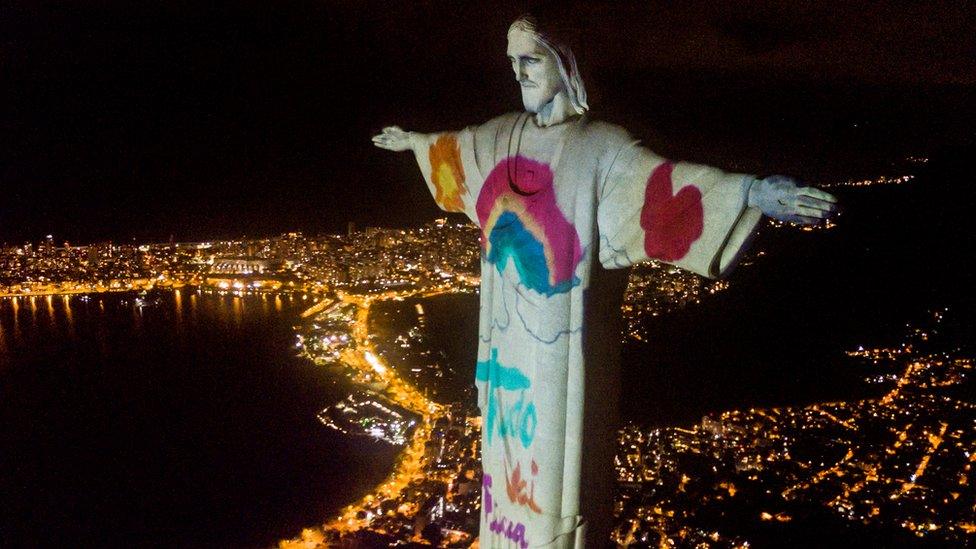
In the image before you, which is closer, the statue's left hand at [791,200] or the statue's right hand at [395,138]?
the statue's left hand at [791,200]

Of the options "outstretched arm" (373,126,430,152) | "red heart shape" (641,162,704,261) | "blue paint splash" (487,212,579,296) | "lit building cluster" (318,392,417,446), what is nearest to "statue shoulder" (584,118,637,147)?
"red heart shape" (641,162,704,261)

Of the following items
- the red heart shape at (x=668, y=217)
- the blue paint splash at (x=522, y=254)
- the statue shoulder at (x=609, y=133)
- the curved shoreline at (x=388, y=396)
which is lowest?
the curved shoreline at (x=388, y=396)

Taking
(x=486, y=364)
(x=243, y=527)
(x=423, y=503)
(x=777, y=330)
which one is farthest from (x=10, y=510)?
(x=777, y=330)

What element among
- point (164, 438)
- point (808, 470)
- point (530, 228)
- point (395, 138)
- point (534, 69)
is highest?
point (534, 69)

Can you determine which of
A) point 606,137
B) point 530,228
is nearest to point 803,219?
point 606,137

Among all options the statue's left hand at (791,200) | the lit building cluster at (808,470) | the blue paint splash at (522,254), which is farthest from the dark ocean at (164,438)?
the statue's left hand at (791,200)

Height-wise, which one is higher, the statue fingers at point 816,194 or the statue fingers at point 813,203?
the statue fingers at point 816,194

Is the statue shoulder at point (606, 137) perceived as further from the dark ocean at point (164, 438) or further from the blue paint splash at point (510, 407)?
the dark ocean at point (164, 438)

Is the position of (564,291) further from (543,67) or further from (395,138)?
(395,138)

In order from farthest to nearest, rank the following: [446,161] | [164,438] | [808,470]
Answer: [808,470] → [164,438] → [446,161]
